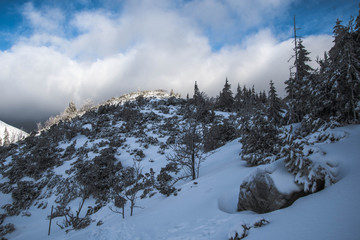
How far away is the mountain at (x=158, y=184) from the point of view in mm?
4262

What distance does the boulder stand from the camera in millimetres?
4844

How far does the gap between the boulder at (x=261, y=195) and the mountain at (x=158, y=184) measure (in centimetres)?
15

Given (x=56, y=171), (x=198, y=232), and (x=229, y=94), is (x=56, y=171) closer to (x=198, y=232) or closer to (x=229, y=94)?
(x=198, y=232)

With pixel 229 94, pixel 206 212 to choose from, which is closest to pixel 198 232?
pixel 206 212

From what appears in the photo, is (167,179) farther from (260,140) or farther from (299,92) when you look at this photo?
(299,92)

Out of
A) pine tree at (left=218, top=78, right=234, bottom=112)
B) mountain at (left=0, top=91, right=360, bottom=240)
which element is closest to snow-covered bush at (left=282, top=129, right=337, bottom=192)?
mountain at (left=0, top=91, right=360, bottom=240)

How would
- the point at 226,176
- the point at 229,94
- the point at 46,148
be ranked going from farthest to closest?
the point at 229,94 < the point at 46,148 < the point at 226,176

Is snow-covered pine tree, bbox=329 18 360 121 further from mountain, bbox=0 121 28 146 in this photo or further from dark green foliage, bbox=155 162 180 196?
mountain, bbox=0 121 28 146

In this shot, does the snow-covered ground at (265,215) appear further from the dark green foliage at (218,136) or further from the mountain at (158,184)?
the dark green foliage at (218,136)

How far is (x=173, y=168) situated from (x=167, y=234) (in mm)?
11811

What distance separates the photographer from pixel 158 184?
53.0 ft

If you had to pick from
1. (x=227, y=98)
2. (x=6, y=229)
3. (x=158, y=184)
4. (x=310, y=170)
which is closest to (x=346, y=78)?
(x=310, y=170)

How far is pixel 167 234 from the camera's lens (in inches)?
250

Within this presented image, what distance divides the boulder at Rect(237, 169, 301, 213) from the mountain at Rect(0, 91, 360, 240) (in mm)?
150
